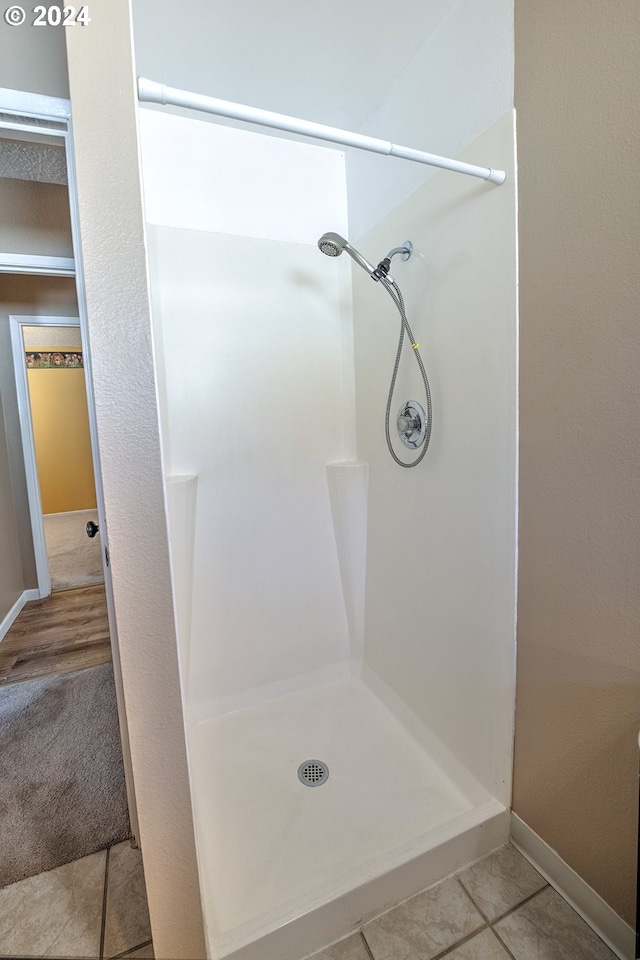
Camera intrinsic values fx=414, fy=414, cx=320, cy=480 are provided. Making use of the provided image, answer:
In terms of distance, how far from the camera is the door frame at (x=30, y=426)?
3008 millimetres

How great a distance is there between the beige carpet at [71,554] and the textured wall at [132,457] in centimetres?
226

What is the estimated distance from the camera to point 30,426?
3.18m

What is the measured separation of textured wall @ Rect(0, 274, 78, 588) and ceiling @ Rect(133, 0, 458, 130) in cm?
186

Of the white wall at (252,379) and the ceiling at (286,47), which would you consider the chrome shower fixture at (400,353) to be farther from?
the ceiling at (286,47)

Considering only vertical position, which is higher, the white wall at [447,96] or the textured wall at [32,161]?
the white wall at [447,96]

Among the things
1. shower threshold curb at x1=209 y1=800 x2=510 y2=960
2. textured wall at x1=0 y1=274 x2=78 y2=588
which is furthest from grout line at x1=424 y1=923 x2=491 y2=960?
textured wall at x1=0 y1=274 x2=78 y2=588

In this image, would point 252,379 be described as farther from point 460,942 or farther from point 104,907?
point 460,942

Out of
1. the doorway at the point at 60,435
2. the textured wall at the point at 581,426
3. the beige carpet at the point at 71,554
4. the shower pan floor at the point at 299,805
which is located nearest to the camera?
the textured wall at the point at 581,426

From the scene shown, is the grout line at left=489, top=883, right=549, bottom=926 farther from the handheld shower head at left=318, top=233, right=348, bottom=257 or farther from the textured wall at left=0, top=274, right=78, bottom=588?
the textured wall at left=0, top=274, right=78, bottom=588

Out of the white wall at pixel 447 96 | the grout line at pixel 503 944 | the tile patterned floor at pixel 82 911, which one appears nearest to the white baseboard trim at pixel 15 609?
the tile patterned floor at pixel 82 911

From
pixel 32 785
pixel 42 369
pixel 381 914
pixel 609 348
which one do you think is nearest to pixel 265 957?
pixel 381 914

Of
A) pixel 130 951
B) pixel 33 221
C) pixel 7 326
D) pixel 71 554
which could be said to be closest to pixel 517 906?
pixel 130 951

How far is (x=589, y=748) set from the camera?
3.40 feet

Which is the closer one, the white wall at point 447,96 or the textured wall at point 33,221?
the white wall at point 447,96
